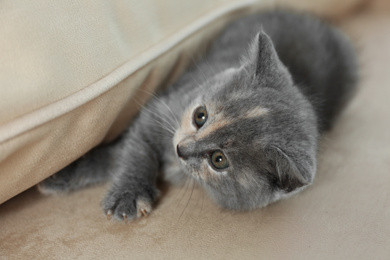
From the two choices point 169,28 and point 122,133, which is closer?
point 169,28

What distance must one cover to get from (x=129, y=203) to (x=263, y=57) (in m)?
0.65

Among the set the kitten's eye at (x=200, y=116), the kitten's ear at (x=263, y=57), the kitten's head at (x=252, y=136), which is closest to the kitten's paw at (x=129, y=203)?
the kitten's head at (x=252, y=136)

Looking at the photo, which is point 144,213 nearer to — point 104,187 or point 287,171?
point 104,187

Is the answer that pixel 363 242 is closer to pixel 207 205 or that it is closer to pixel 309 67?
pixel 207 205

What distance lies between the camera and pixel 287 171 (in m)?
1.08

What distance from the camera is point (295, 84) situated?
1.42 meters

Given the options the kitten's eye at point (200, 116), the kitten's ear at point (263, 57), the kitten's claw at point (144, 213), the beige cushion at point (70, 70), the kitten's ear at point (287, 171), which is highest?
the beige cushion at point (70, 70)

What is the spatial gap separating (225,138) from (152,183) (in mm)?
338

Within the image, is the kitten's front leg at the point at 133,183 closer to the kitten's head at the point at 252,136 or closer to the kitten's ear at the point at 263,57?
the kitten's head at the point at 252,136

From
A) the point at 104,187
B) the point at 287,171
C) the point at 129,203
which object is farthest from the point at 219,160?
the point at 104,187

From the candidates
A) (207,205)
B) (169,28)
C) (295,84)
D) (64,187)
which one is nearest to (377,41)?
(295,84)

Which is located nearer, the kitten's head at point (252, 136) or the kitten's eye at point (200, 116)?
the kitten's head at point (252, 136)

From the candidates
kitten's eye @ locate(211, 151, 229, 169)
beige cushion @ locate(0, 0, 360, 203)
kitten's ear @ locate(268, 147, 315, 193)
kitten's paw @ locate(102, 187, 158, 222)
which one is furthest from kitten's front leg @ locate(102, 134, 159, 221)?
kitten's ear @ locate(268, 147, 315, 193)

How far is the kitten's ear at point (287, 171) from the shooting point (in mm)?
1037
